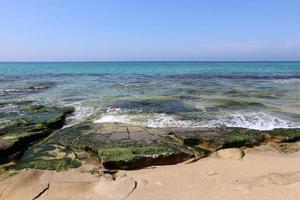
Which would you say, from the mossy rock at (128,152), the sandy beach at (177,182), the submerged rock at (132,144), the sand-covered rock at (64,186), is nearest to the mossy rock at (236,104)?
the submerged rock at (132,144)

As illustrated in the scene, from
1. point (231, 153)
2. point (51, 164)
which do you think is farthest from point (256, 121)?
point (51, 164)

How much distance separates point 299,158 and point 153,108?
7.40 meters

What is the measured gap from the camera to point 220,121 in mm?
11312

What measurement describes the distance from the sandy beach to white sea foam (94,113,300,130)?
12.3 feet

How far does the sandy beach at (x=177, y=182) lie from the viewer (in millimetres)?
5414

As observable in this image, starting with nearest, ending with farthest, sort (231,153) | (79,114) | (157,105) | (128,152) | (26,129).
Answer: (128,152) < (231,153) < (26,129) < (79,114) < (157,105)

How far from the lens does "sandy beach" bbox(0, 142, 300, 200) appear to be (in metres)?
5.41

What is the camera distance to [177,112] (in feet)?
42.5

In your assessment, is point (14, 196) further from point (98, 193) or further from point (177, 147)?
point (177, 147)

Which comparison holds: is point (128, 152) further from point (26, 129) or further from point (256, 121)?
point (256, 121)

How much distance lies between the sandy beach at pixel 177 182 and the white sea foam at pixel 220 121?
147 inches

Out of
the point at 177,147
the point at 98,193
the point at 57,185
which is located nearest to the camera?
the point at 98,193

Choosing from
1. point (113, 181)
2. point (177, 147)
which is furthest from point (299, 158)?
point (113, 181)

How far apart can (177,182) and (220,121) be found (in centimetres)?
574
